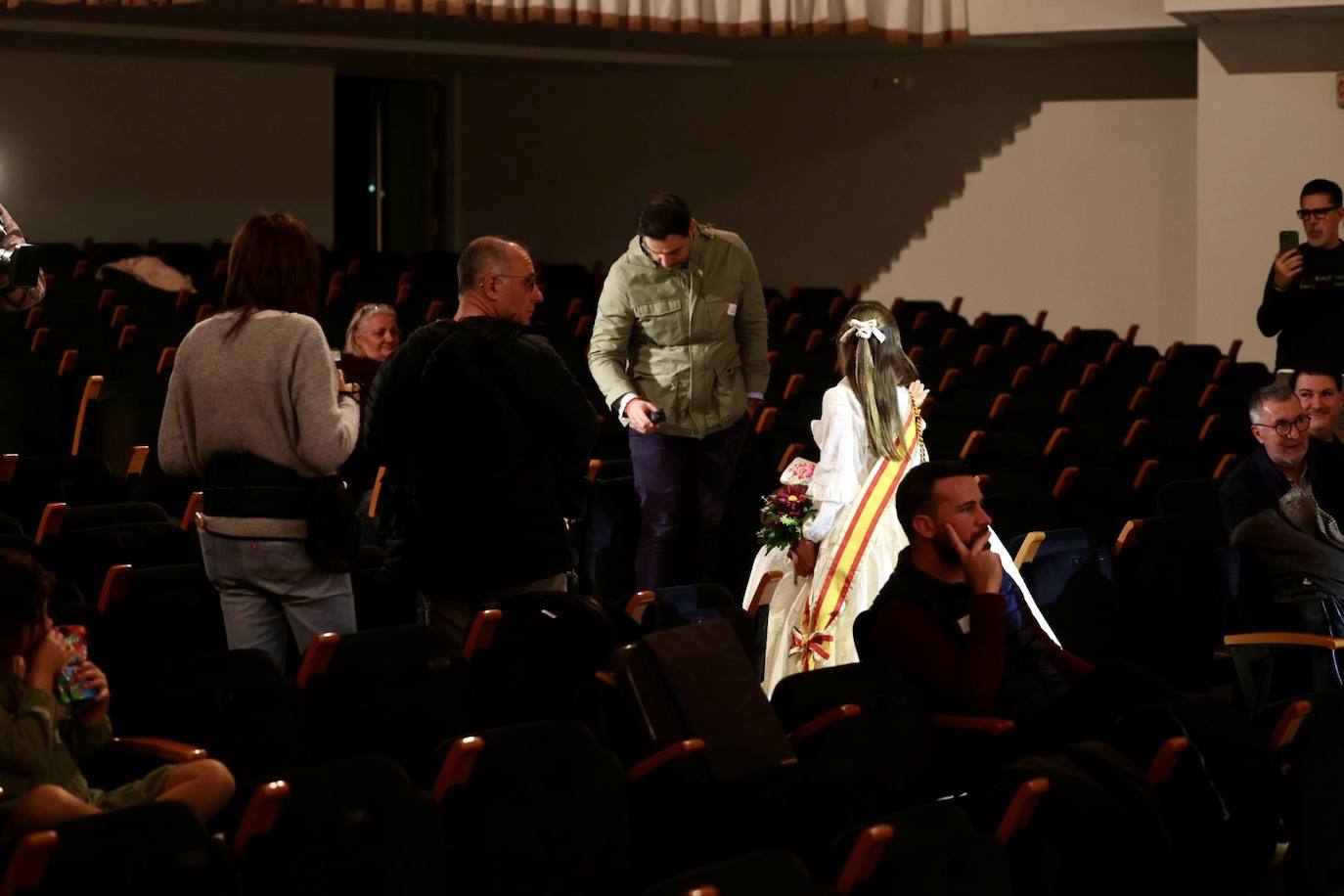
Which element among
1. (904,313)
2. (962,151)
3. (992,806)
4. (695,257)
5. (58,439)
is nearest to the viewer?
(992,806)

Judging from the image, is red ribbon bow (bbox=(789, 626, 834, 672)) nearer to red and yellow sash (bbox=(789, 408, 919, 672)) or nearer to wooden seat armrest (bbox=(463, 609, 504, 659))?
red and yellow sash (bbox=(789, 408, 919, 672))

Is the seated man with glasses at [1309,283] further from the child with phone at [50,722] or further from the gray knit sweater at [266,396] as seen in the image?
the child with phone at [50,722]

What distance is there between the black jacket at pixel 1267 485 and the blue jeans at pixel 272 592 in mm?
2472

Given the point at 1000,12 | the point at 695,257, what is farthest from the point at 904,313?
the point at 695,257

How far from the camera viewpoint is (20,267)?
325 cm

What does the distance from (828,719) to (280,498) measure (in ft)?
3.21

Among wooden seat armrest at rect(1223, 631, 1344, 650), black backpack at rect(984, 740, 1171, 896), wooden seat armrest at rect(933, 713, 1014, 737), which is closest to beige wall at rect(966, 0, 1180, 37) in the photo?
wooden seat armrest at rect(1223, 631, 1344, 650)

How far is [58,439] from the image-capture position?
18.0 feet

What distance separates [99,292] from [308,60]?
14.6 feet

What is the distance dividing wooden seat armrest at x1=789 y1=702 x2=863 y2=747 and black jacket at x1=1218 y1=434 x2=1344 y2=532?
2.04 m

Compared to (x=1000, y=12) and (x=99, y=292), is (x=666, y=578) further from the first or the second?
(x=1000, y=12)

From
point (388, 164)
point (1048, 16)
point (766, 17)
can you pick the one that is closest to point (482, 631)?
point (766, 17)

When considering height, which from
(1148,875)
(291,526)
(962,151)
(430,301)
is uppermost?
(962,151)

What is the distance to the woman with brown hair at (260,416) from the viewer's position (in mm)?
3068
